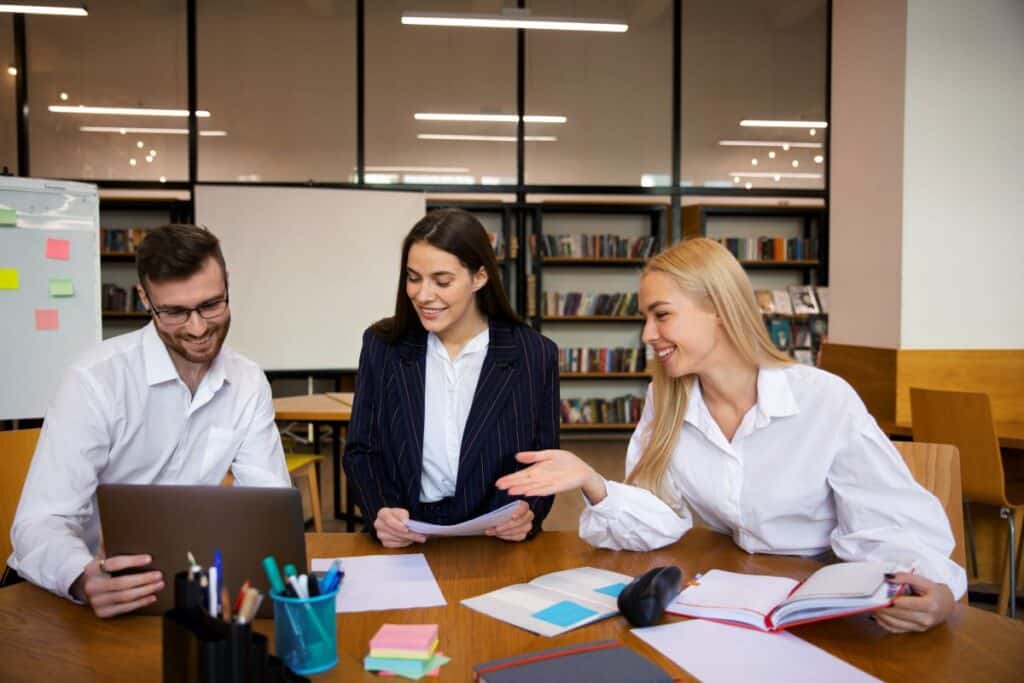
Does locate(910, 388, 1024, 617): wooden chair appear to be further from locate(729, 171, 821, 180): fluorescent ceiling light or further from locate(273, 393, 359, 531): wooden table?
locate(729, 171, 821, 180): fluorescent ceiling light

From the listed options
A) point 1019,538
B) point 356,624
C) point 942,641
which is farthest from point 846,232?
point 356,624

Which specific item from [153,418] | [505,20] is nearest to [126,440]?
[153,418]

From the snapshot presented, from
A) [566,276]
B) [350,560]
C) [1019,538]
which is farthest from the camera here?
[566,276]

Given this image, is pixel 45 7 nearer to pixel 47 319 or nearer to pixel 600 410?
pixel 47 319

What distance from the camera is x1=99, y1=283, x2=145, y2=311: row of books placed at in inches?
297

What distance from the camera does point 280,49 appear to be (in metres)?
7.58

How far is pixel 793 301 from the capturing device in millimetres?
8195

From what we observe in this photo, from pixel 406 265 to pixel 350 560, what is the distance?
731 millimetres

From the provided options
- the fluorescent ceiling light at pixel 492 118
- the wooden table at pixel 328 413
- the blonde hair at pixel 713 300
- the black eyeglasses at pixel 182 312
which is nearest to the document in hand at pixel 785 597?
the blonde hair at pixel 713 300

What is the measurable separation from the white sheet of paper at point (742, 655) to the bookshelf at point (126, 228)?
729cm

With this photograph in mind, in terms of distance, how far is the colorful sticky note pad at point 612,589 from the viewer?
137 centimetres

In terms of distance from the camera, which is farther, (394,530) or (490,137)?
(490,137)

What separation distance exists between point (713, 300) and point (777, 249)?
22.8ft

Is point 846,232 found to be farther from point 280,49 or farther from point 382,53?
point 280,49
